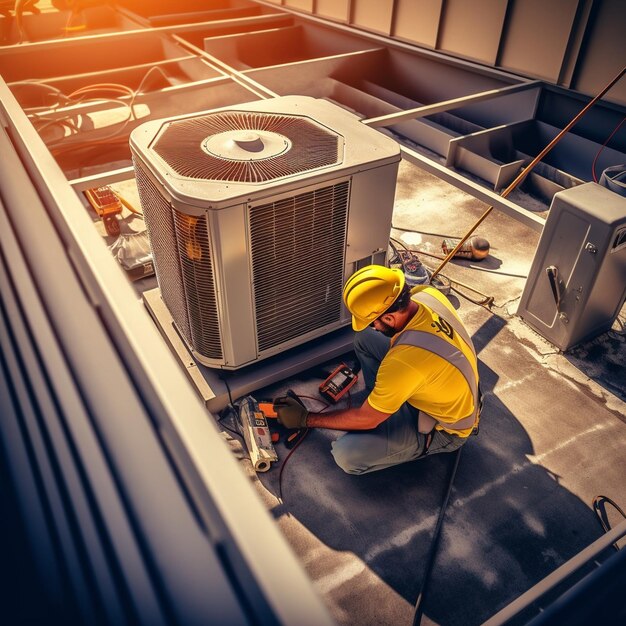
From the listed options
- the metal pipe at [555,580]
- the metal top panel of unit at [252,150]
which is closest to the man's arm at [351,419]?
the metal pipe at [555,580]

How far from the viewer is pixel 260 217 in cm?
229

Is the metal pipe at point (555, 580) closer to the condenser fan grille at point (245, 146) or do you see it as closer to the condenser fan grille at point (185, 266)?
the condenser fan grille at point (185, 266)

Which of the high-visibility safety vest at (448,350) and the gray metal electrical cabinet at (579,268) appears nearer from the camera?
the high-visibility safety vest at (448,350)

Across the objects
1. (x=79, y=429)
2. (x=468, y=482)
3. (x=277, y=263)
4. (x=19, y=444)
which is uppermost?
(x=79, y=429)

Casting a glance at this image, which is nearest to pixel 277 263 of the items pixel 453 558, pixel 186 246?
pixel 186 246

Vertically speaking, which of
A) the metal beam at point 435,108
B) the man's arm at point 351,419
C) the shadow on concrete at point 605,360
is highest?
the metal beam at point 435,108

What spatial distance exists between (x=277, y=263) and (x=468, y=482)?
1.41 meters

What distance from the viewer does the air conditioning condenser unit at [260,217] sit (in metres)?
2.27

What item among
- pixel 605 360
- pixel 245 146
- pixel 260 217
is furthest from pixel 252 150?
pixel 605 360

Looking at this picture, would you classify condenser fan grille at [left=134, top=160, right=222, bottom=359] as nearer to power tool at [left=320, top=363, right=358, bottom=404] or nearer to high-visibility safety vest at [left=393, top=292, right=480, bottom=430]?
power tool at [left=320, top=363, right=358, bottom=404]

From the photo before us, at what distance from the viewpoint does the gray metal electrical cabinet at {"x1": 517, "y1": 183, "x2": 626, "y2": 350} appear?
289 centimetres

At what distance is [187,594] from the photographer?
0.65 meters

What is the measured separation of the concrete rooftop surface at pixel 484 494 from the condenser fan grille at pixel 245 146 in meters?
1.26

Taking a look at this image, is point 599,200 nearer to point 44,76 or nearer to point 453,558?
point 453,558
